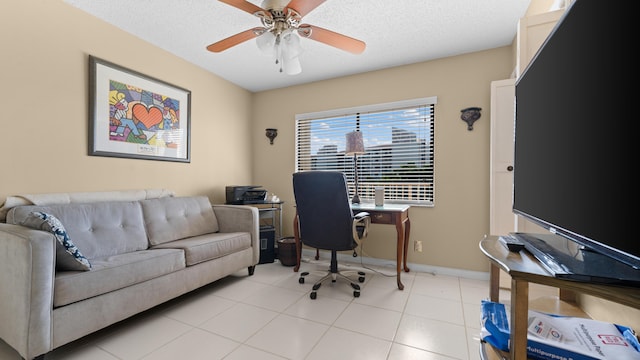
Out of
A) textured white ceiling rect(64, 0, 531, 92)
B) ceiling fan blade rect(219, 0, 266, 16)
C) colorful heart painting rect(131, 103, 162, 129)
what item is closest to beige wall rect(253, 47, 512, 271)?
textured white ceiling rect(64, 0, 531, 92)

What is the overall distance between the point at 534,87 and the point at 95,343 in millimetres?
2709

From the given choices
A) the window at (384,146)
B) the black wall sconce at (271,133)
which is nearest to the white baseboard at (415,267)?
the window at (384,146)

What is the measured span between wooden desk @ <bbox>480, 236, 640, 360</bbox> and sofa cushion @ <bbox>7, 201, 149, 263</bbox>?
8.10ft

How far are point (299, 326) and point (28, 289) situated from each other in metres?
1.53

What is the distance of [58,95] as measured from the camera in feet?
7.00

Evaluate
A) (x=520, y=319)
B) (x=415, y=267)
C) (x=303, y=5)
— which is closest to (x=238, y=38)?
(x=303, y=5)

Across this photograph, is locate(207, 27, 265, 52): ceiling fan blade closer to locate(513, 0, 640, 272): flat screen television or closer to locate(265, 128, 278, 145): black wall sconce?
locate(513, 0, 640, 272): flat screen television

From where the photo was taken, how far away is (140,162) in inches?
106

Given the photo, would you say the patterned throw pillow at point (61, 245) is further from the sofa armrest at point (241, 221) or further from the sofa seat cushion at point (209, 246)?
the sofa armrest at point (241, 221)

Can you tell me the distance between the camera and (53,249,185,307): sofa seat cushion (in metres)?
1.51

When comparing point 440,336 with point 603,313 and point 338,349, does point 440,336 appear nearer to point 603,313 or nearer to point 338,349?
point 338,349

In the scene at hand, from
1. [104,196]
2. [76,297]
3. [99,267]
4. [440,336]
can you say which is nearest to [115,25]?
[104,196]

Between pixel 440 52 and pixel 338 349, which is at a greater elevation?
pixel 440 52

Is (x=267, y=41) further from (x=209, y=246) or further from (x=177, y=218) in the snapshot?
(x=177, y=218)
